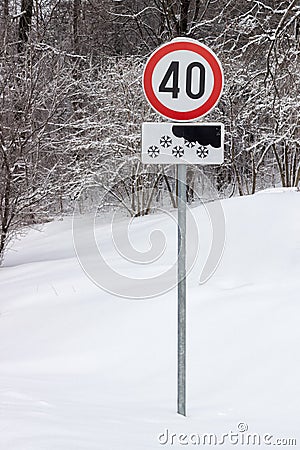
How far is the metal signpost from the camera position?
121 inches

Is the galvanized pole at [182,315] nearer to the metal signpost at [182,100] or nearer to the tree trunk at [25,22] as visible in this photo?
the metal signpost at [182,100]

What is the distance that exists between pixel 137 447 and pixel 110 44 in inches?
673

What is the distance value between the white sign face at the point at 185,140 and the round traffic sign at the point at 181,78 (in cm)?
7

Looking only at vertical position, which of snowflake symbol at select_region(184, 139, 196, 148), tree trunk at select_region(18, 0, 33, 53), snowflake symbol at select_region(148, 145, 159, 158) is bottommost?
snowflake symbol at select_region(148, 145, 159, 158)

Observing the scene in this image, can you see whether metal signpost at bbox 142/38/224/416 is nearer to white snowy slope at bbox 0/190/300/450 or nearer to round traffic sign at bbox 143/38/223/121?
round traffic sign at bbox 143/38/223/121

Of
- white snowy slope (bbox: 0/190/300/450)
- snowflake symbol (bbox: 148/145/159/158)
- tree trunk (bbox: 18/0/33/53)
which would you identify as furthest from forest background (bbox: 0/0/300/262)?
snowflake symbol (bbox: 148/145/159/158)

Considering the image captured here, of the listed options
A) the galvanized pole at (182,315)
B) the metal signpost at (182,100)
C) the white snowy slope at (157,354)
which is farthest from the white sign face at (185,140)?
the white snowy slope at (157,354)

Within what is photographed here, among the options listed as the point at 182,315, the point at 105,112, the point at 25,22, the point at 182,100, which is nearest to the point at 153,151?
the point at 182,100

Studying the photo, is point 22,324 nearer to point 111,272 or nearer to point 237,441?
point 111,272

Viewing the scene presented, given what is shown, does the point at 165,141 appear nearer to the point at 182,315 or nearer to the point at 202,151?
the point at 202,151

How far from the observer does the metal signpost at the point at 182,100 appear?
3.07 m

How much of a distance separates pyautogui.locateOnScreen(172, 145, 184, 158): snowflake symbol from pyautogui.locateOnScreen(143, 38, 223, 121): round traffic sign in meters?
0.16

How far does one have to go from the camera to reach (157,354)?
401 cm

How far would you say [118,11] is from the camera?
1748 centimetres
